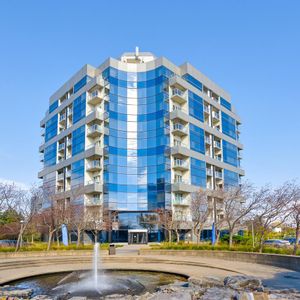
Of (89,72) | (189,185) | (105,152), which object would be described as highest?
(89,72)

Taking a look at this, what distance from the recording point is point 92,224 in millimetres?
45875

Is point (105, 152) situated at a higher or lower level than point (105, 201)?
higher

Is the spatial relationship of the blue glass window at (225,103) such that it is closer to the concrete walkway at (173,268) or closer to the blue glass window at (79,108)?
the blue glass window at (79,108)

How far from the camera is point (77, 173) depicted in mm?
59562

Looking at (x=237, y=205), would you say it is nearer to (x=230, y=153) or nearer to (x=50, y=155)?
(x=230, y=153)

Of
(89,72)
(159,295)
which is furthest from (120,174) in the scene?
(159,295)

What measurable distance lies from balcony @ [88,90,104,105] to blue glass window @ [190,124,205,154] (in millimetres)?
17612

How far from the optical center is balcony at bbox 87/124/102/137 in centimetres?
5734

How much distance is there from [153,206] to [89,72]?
28339 mm

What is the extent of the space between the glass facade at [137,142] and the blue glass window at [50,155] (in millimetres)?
18635

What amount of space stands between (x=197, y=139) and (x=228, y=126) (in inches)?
618

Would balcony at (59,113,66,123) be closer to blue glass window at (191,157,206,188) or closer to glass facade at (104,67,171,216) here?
glass facade at (104,67,171,216)

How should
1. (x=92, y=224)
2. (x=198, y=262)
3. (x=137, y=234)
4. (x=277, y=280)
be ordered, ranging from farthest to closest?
(x=137, y=234)
(x=92, y=224)
(x=198, y=262)
(x=277, y=280)

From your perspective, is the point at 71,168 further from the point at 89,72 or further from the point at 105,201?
the point at 89,72
